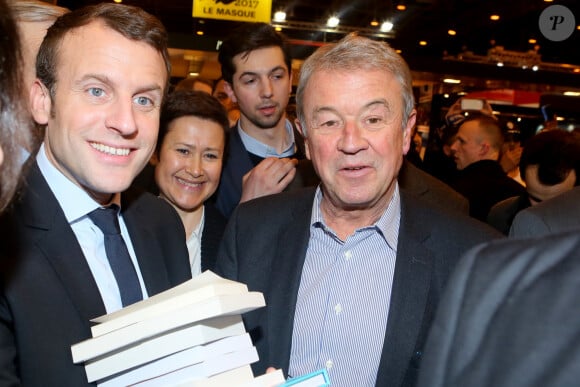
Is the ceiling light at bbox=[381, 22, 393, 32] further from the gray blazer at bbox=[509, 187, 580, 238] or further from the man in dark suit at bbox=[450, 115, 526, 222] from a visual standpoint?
the gray blazer at bbox=[509, 187, 580, 238]

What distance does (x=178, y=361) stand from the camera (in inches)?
46.2

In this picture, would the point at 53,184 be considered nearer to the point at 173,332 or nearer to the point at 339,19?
the point at 173,332

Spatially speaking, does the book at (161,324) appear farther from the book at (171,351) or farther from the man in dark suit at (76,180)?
the man in dark suit at (76,180)

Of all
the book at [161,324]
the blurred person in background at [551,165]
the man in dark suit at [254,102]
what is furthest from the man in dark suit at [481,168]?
the book at [161,324]

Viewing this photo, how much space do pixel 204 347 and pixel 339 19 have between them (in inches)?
365

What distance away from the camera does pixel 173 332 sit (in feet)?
3.85

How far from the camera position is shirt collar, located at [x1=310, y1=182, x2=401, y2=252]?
1.88 meters

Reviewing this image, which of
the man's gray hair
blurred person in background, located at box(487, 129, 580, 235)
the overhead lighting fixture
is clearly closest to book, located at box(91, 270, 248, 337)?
the man's gray hair

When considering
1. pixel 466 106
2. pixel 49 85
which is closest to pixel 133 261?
pixel 49 85

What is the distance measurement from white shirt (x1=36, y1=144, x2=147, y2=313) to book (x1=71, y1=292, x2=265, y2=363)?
1.11ft

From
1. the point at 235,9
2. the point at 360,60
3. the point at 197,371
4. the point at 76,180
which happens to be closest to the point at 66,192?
the point at 76,180

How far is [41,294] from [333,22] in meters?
9.14

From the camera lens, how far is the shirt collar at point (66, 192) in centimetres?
155

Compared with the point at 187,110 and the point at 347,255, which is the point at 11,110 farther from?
the point at 187,110
